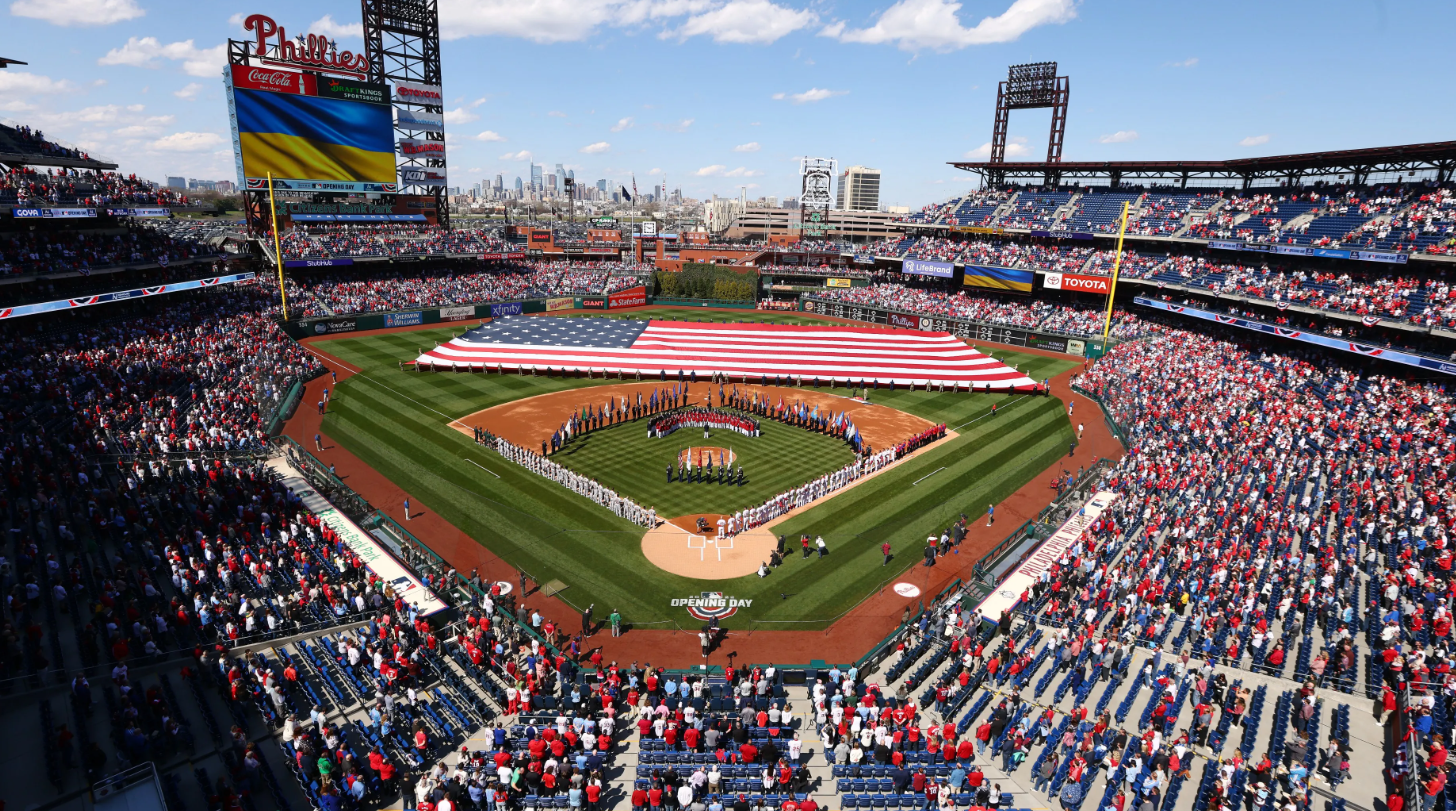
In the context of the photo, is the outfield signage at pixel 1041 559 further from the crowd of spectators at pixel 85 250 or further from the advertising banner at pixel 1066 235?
the crowd of spectators at pixel 85 250

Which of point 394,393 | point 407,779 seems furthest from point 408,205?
point 407,779

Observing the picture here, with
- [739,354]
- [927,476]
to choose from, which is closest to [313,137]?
[739,354]

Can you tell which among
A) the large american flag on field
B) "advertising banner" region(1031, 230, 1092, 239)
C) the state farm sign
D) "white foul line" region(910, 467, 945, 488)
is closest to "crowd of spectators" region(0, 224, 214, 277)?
the large american flag on field

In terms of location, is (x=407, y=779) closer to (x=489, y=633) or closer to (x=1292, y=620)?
(x=489, y=633)

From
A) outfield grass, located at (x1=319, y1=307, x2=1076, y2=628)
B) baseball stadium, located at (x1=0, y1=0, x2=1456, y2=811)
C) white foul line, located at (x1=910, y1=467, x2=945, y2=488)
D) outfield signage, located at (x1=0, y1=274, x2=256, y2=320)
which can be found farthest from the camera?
outfield signage, located at (x1=0, y1=274, x2=256, y2=320)

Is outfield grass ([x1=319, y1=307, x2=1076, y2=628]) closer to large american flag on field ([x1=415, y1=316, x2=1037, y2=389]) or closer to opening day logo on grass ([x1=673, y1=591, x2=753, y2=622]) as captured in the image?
opening day logo on grass ([x1=673, y1=591, x2=753, y2=622])

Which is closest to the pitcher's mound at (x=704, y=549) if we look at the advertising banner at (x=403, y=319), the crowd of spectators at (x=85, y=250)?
the crowd of spectators at (x=85, y=250)
